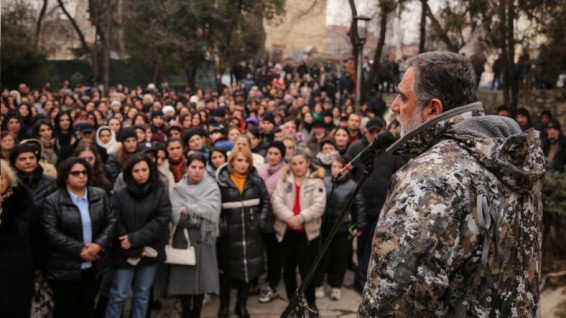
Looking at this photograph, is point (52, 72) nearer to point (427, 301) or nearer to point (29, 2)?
point (29, 2)

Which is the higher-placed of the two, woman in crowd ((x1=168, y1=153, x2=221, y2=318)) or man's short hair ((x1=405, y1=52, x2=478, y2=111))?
man's short hair ((x1=405, y1=52, x2=478, y2=111))

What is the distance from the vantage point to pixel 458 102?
1.75 metres

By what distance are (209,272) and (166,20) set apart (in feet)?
74.6

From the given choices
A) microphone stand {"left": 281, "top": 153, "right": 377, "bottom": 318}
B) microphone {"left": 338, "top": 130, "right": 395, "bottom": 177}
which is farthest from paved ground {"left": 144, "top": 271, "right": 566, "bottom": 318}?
microphone {"left": 338, "top": 130, "right": 395, "bottom": 177}

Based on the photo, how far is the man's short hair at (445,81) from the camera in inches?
68.4

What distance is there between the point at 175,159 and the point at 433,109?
183 inches

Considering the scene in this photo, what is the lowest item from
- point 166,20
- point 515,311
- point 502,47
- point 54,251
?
point 54,251

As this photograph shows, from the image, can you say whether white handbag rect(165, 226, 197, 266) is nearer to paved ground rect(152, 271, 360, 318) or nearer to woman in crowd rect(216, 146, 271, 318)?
woman in crowd rect(216, 146, 271, 318)

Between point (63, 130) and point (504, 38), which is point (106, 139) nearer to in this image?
point (63, 130)

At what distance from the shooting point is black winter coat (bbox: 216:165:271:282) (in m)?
5.17

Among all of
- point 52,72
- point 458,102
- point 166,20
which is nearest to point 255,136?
point 458,102

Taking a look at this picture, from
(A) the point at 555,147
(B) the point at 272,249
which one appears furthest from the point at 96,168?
(A) the point at 555,147

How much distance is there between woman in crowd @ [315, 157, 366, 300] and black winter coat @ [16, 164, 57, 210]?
2.58 m

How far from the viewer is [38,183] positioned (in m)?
4.77
